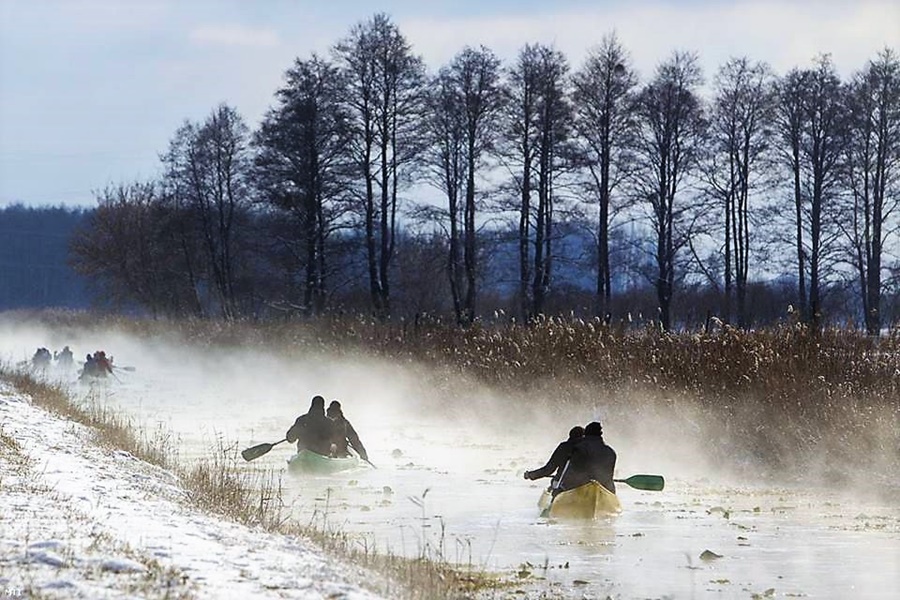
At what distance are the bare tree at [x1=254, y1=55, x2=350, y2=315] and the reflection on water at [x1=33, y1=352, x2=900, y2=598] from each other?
18.3 meters

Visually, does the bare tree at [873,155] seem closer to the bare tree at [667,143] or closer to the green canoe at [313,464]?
the bare tree at [667,143]

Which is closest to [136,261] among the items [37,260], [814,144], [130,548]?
[814,144]

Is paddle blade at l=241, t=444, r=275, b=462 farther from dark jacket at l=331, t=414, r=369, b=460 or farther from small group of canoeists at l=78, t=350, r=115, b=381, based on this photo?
small group of canoeists at l=78, t=350, r=115, b=381

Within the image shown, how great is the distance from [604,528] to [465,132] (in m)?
26.6

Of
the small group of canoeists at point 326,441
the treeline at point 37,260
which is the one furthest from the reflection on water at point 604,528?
the treeline at point 37,260

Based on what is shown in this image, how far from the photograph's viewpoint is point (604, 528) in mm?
15023

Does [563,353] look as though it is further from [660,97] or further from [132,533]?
[660,97]

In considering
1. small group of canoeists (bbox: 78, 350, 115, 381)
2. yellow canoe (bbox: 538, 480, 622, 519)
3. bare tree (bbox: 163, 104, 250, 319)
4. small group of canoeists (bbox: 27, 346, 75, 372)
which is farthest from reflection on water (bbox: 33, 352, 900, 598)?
bare tree (bbox: 163, 104, 250, 319)

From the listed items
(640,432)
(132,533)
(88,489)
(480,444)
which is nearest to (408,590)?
(132,533)

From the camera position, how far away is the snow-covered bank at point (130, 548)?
7.88 metres

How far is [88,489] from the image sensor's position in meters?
11.9

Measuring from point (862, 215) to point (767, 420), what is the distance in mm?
24026

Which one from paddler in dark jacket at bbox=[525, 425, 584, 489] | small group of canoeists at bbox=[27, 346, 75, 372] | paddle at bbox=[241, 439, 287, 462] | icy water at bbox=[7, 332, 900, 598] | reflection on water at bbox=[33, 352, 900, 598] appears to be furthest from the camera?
small group of canoeists at bbox=[27, 346, 75, 372]

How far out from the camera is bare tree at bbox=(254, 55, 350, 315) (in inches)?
1612
